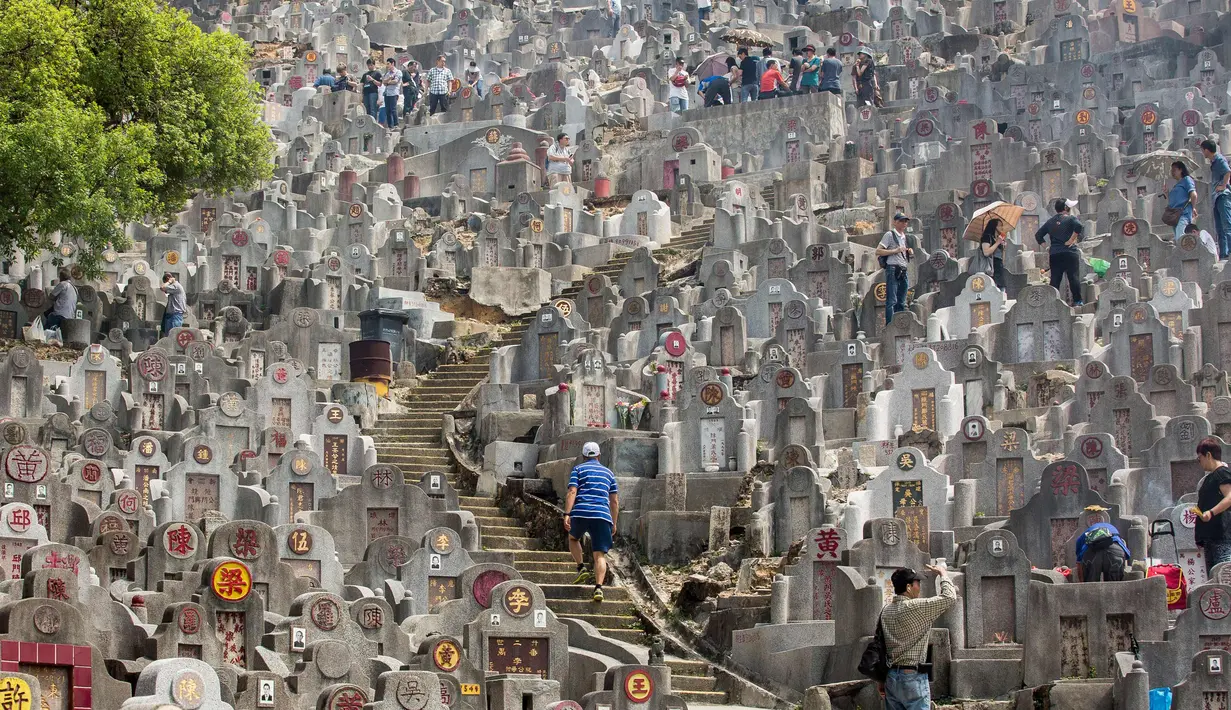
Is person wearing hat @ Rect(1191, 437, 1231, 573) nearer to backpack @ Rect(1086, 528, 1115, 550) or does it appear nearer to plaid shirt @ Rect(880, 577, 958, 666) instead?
backpack @ Rect(1086, 528, 1115, 550)

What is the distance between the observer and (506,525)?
27.8m

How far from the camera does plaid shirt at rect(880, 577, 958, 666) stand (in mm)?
15703

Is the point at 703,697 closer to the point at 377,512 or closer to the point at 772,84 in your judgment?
the point at 377,512

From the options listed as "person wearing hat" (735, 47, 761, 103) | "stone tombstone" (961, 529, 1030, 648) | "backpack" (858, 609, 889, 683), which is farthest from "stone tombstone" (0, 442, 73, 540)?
"person wearing hat" (735, 47, 761, 103)

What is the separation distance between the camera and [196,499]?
2789 centimetres

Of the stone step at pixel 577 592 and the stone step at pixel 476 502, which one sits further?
the stone step at pixel 476 502

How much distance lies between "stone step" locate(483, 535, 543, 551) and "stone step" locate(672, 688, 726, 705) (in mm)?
5554

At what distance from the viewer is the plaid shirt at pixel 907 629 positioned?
15703mm

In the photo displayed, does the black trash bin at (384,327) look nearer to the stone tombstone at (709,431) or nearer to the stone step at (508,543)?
the stone tombstone at (709,431)

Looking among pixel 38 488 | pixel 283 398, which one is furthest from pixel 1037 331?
pixel 38 488

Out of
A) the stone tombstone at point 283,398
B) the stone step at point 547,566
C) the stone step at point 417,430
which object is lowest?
the stone step at point 547,566

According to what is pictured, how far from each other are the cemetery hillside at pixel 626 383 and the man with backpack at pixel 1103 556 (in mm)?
41

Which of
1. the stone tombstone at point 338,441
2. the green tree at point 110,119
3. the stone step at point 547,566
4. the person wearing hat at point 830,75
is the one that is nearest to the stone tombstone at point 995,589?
the stone step at point 547,566

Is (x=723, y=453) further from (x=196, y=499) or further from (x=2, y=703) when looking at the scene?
(x=2, y=703)
